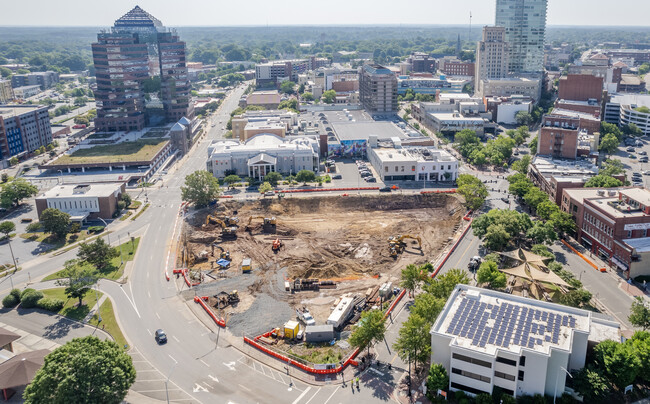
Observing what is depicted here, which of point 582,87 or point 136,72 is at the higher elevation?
point 136,72

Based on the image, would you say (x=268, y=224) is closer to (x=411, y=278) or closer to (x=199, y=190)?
(x=199, y=190)

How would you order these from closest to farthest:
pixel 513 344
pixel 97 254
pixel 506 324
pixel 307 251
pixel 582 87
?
pixel 513 344, pixel 506 324, pixel 97 254, pixel 307 251, pixel 582 87

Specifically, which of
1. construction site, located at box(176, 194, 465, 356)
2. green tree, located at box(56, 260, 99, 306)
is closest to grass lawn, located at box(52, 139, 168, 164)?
construction site, located at box(176, 194, 465, 356)

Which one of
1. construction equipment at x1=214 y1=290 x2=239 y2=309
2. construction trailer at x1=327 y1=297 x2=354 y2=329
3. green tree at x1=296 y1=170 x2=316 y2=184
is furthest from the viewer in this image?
green tree at x1=296 y1=170 x2=316 y2=184

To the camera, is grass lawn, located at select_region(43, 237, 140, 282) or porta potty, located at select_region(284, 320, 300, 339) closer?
porta potty, located at select_region(284, 320, 300, 339)

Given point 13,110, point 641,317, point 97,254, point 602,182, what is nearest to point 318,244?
point 97,254

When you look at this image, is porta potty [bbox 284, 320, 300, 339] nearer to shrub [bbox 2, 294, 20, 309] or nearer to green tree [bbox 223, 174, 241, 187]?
shrub [bbox 2, 294, 20, 309]
